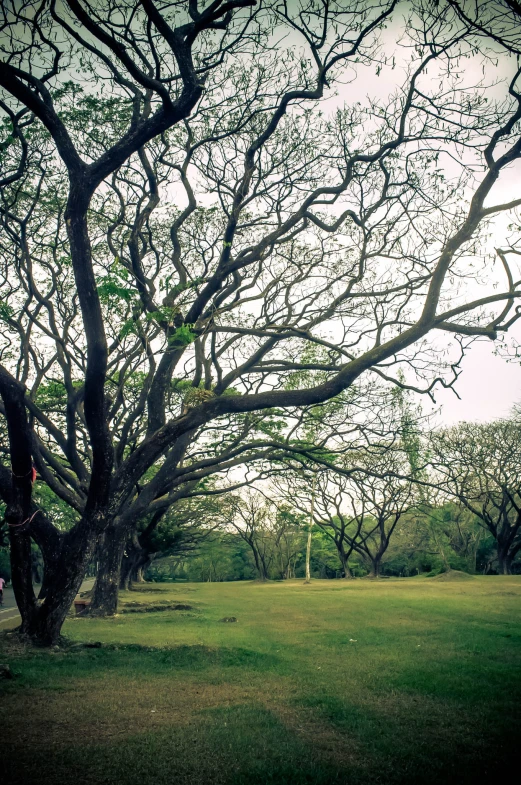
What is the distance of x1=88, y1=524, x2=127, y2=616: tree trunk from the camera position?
1587cm

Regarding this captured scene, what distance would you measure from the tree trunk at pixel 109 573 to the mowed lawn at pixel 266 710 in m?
4.16

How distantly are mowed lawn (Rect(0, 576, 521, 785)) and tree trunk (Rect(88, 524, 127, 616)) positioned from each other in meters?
4.16

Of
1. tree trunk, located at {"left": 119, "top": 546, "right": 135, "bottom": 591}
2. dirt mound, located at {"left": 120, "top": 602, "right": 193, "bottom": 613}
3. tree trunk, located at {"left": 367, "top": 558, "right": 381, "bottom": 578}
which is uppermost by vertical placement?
tree trunk, located at {"left": 119, "top": 546, "right": 135, "bottom": 591}

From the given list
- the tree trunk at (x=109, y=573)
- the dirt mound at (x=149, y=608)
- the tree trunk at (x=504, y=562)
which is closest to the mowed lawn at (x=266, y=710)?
the tree trunk at (x=109, y=573)

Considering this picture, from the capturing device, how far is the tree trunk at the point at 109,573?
15873 millimetres

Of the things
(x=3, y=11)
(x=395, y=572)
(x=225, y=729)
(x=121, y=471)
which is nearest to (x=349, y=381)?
(x=121, y=471)

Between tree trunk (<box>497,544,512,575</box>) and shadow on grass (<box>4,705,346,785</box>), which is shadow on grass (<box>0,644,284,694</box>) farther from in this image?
tree trunk (<box>497,544,512,575</box>)

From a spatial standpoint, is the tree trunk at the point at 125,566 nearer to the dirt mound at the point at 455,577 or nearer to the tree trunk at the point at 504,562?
the dirt mound at the point at 455,577

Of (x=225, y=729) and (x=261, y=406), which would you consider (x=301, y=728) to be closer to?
(x=225, y=729)

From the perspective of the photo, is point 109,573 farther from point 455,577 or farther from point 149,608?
point 455,577

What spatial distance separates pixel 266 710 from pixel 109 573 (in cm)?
1243

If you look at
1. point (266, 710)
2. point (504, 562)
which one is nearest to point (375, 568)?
point (504, 562)

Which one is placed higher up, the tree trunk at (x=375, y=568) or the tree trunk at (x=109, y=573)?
the tree trunk at (x=109, y=573)

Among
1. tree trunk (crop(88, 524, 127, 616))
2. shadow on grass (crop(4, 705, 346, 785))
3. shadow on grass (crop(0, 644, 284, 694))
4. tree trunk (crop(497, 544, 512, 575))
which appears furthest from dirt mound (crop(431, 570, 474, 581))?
shadow on grass (crop(4, 705, 346, 785))
